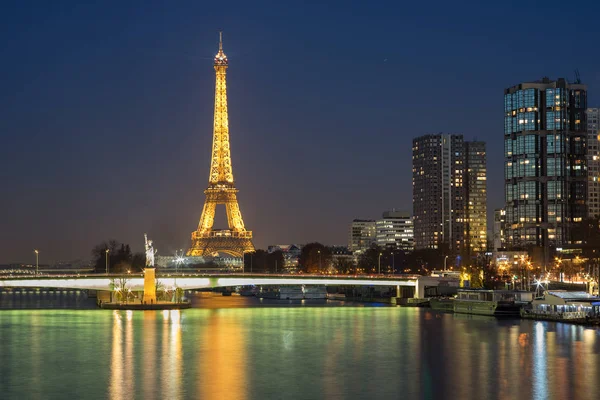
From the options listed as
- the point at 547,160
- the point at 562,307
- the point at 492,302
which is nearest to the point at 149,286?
the point at 492,302

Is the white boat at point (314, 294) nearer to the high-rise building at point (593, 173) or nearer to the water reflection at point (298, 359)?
the high-rise building at point (593, 173)

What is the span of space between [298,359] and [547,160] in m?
138

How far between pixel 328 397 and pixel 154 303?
236ft

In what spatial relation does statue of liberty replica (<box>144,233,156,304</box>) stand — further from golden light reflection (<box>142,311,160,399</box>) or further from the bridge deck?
golden light reflection (<box>142,311,160,399</box>)

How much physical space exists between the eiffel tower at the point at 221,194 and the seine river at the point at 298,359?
89.3 metres

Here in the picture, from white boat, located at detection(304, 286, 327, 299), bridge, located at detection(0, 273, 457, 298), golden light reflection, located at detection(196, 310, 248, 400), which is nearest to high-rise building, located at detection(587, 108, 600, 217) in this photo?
white boat, located at detection(304, 286, 327, 299)

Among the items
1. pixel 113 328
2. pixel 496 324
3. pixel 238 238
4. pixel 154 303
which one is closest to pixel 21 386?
pixel 113 328

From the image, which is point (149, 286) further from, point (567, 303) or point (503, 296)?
point (567, 303)

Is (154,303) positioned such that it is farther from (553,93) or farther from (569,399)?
(553,93)

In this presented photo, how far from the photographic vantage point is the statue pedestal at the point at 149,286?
10969 centimetres

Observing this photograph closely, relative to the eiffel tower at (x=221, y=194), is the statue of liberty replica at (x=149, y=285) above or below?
below

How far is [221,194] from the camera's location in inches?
6870

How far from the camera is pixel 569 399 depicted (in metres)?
40.5

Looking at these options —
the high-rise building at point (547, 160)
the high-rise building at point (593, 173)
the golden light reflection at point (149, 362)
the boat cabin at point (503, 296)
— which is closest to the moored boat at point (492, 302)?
the boat cabin at point (503, 296)
